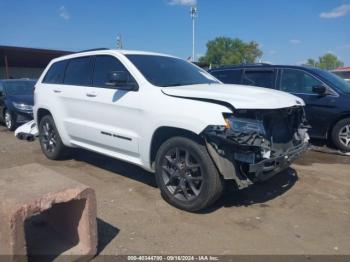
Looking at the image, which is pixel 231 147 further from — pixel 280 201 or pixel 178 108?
pixel 280 201

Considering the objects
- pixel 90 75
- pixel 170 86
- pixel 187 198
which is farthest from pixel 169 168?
pixel 90 75

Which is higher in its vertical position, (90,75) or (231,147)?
(90,75)

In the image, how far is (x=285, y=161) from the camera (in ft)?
14.3

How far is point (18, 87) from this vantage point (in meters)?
11.6

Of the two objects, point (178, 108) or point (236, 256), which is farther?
point (178, 108)

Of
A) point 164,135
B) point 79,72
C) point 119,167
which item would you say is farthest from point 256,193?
point 79,72

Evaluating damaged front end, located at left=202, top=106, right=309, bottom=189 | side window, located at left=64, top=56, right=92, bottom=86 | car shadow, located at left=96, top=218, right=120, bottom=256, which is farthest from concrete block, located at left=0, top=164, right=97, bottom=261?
side window, located at left=64, top=56, right=92, bottom=86

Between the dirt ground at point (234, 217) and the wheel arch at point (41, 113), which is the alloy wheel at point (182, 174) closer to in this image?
the dirt ground at point (234, 217)

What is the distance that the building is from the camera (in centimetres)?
2283

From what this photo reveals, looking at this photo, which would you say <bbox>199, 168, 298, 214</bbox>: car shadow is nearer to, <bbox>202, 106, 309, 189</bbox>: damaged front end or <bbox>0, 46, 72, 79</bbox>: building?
<bbox>202, 106, 309, 189</bbox>: damaged front end

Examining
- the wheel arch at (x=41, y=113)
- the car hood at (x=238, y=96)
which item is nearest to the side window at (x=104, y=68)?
the car hood at (x=238, y=96)

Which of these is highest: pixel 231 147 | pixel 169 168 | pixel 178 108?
pixel 178 108

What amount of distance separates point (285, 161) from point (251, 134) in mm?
719

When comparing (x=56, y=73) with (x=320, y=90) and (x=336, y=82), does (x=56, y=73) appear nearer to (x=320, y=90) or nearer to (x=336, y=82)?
(x=320, y=90)
